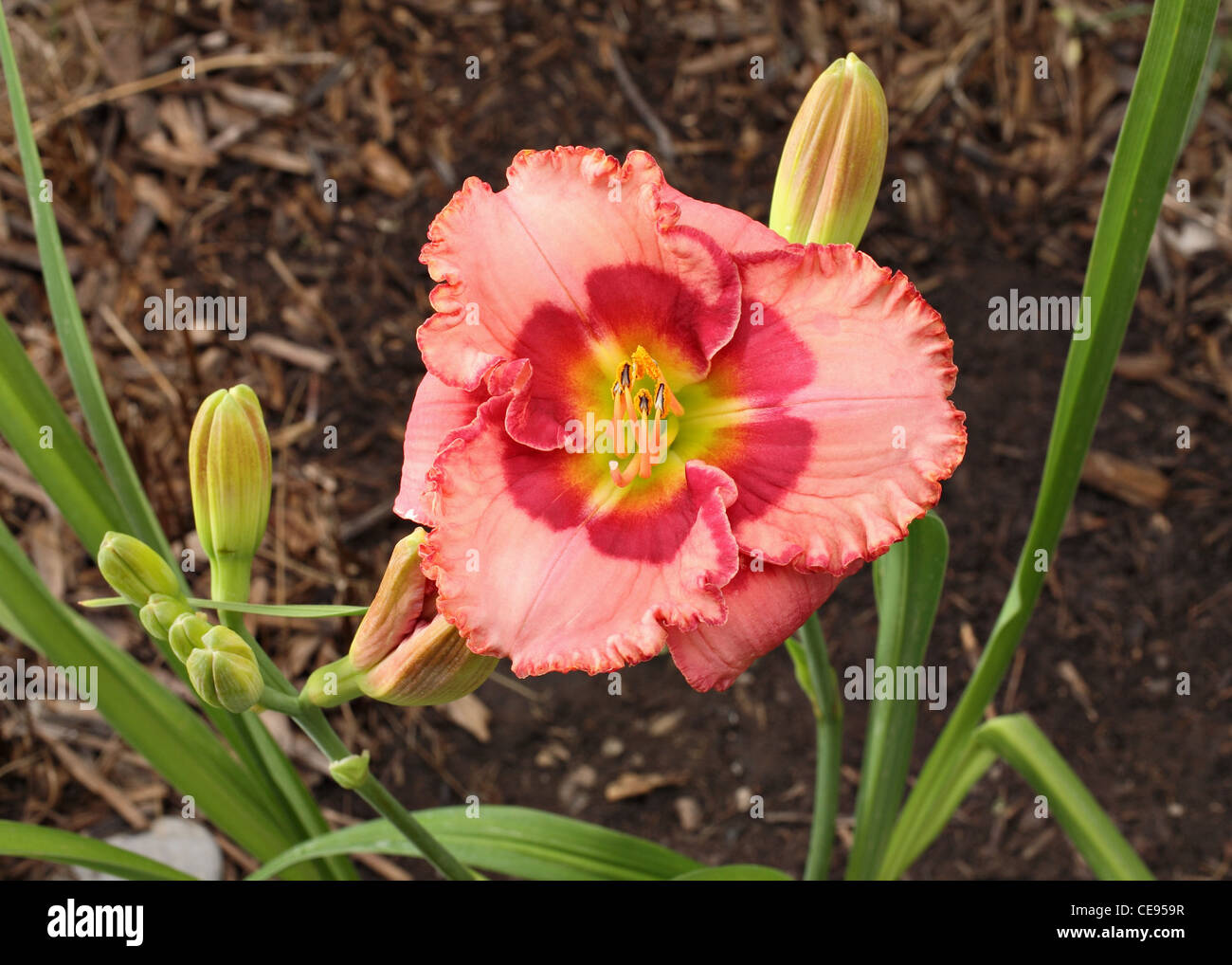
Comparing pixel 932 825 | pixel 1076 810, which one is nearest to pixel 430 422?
pixel 1076 810

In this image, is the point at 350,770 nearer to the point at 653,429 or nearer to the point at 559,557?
the point at 559,557

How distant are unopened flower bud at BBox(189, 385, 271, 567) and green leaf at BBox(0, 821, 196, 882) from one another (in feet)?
1.20

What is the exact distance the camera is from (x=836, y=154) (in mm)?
1146

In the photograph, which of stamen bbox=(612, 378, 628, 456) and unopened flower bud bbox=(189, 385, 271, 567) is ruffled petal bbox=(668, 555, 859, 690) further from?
unopened flower bud bbox=(189, 385, 271, 567)

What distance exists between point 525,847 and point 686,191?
1624 mm

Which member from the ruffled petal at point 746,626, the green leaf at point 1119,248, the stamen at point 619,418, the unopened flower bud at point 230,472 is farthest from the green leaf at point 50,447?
the green leaf at point 1119,248

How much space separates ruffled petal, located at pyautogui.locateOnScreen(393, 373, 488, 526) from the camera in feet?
3.43

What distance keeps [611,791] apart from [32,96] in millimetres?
2038

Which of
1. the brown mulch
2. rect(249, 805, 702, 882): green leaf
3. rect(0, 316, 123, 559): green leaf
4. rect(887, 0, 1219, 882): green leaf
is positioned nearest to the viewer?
rect(887, 0, 1219, 882): green leaf

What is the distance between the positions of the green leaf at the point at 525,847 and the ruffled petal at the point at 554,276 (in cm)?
66

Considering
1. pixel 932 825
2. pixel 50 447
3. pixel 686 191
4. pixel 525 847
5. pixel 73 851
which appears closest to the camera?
pixel 73 851

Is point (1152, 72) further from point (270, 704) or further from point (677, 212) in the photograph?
point (270, 704)

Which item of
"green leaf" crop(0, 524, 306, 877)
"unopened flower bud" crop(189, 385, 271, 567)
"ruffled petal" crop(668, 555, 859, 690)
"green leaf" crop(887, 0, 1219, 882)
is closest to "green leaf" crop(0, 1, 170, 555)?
"green leaf" crop(0, 524, 306, 877)

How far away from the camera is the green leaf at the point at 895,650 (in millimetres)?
1316
